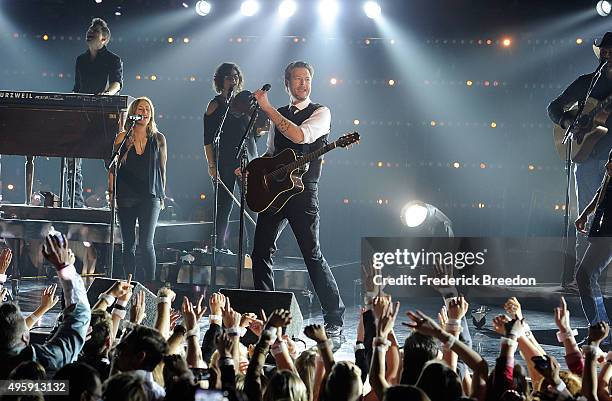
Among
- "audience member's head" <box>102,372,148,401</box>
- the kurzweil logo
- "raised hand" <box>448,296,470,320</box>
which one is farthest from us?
the kurzweil logo

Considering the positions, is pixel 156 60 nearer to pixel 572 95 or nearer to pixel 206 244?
pixel 206 244

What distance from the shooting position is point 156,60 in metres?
10.9

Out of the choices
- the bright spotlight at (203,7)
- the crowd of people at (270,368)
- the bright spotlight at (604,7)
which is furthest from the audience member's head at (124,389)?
the bright spotlight at (604,7)

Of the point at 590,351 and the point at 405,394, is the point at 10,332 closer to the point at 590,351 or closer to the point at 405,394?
the point at 405,394

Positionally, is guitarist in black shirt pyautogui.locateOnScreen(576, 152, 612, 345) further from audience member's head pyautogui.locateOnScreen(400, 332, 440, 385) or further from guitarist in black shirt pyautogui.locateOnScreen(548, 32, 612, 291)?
audience member's head pyautogui.locateOnScreen(400, 332, 440, 385)

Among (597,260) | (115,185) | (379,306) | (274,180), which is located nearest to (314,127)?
(274,180)

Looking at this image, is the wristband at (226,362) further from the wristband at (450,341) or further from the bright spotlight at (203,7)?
the bright spotlight at (203,7)

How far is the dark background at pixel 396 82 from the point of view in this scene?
10.3m

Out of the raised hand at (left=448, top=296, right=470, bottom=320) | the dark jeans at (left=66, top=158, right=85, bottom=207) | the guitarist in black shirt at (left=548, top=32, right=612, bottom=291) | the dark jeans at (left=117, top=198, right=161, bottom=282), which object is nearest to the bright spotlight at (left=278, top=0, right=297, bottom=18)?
the dark jeans at (left=117, top=198, right=161, bottom=282)

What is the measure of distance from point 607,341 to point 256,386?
4.65 meters

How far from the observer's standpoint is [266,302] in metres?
6.62

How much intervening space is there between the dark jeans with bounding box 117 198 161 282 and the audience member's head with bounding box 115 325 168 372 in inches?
227

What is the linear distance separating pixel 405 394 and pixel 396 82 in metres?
7.97

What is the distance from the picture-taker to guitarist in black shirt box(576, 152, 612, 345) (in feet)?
25.6
